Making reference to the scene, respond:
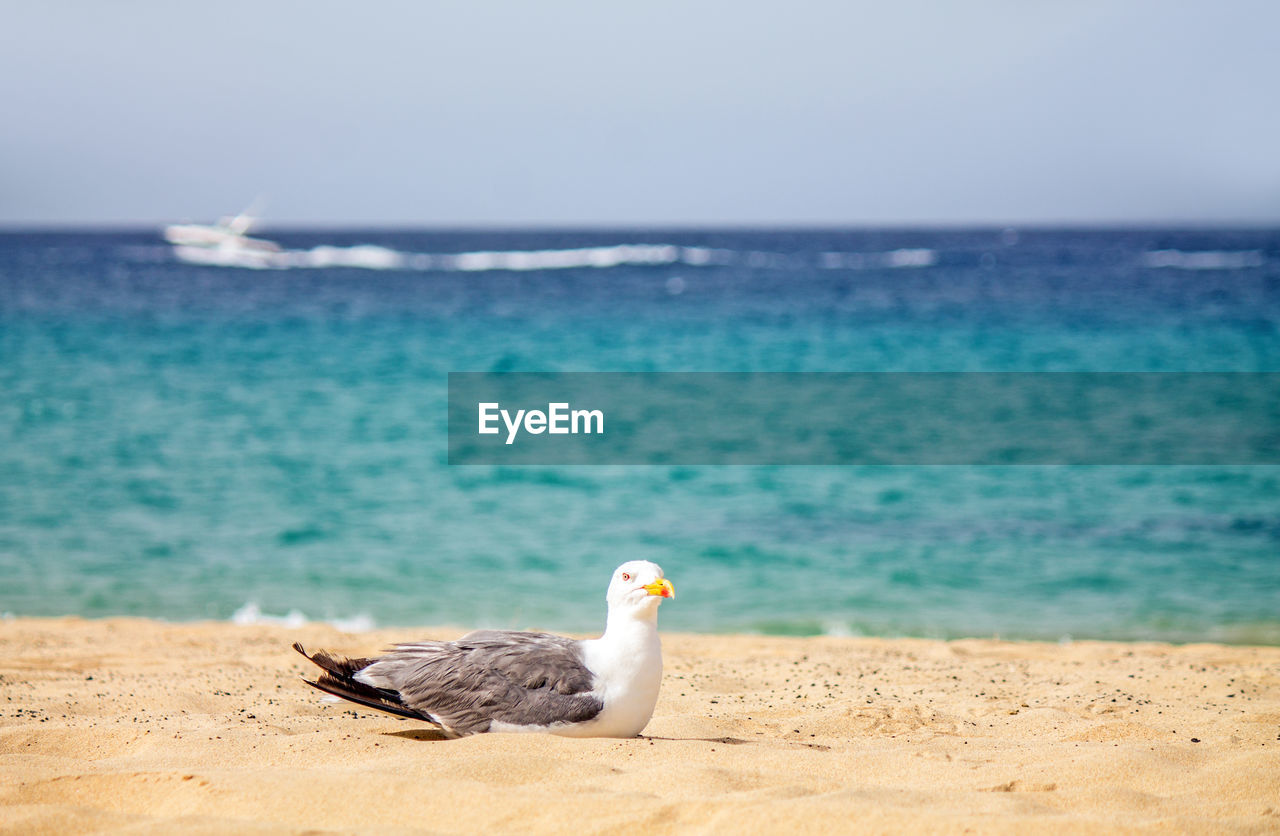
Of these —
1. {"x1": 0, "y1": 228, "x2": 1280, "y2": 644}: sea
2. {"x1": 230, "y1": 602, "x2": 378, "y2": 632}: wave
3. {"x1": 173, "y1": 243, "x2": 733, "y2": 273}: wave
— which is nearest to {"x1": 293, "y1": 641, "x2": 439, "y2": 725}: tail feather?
{"x1": 230, "y1": 602, "x2": 378, "y2": 632}: wave

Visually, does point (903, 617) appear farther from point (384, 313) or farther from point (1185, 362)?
point (384, 313)

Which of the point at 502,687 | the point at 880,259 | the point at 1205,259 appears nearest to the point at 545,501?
the point at 502,687

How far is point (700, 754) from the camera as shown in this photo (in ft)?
16.8

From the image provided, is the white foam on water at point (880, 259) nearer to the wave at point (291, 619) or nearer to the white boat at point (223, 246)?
the white boat at point (223, 246)

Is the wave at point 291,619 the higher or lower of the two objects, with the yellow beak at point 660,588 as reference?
lower

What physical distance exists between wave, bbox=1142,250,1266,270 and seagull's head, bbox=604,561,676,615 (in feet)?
165

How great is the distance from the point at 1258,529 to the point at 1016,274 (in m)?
33.8

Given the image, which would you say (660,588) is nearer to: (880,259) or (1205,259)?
(880,259)

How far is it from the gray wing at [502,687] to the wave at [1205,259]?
166 feet

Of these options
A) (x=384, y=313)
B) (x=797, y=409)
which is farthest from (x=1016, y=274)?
(x=797, y=409)

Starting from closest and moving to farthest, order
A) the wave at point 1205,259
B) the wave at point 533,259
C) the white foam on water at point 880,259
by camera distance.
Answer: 1. the wave at point 1205,259
2. the white foam on water at point 880,259
3. the wave at point 533,259

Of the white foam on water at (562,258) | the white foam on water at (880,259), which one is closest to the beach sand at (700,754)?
the white foam on water at (880,259)

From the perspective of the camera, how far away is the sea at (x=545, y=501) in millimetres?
11719

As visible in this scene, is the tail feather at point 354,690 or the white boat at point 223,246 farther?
the white boat at point 223,246
